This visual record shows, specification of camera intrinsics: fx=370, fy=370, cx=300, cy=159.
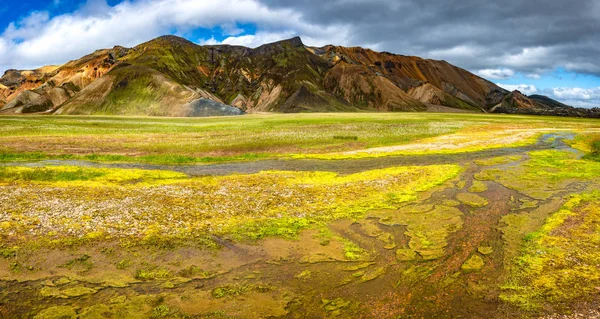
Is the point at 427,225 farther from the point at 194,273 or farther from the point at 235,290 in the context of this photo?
the point at 194,273

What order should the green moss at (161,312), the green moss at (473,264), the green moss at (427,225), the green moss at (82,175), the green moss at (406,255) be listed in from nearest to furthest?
the green moss at (161,312) < the green moss at (473,264) < the green moss at (406,255) < the green moss at (427,225) < the green moss at (82,175)

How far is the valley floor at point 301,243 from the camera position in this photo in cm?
1056

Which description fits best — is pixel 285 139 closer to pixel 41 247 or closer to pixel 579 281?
pixel 41 247

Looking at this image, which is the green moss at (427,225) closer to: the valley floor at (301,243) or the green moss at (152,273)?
the valley floor at (301,243)

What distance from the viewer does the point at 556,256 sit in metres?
13.1

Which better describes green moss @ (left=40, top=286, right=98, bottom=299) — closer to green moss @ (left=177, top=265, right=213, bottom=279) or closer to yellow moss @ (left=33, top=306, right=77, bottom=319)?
yellow moss @ (left=33, top=306, right=77, bottom=319)

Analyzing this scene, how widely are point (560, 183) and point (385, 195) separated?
497 inches

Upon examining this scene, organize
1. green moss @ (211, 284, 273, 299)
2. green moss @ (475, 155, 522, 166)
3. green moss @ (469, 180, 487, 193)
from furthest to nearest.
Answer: green moss @ (475, 155, 522, 166), green moss @ (469, 180, 487, 193), green moss @ (211, 284, 273, 299)

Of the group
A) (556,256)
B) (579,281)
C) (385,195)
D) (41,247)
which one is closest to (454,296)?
(579,281)

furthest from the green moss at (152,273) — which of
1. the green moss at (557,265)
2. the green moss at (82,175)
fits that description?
the green moss at (82,175)

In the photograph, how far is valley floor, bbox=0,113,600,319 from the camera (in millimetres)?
10562

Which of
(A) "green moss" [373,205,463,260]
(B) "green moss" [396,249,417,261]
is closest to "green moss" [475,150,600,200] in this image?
(A) "green moss" [373,205,463,260]

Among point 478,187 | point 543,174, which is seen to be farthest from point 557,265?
point 543,174

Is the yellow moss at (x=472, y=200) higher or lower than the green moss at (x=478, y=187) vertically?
lower
